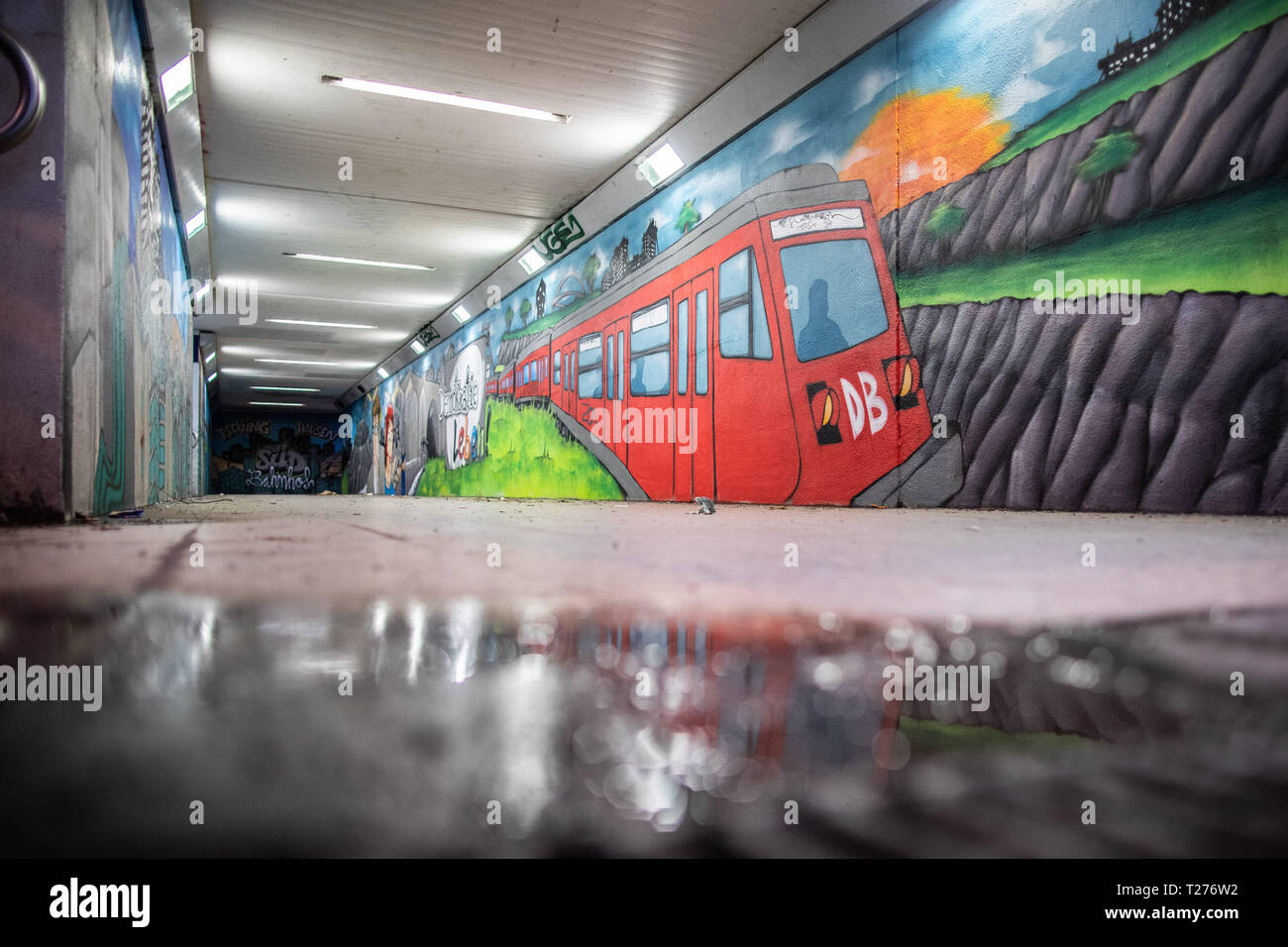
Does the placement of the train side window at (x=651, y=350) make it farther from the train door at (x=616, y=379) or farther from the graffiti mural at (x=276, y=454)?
the graffiti mural at (x=276, y=454)

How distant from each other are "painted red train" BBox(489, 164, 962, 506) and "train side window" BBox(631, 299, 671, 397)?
2 cm

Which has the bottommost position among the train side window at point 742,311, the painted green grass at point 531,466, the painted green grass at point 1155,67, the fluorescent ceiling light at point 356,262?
the painted green grass at point 531,466

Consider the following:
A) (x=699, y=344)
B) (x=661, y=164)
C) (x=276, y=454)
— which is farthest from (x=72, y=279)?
(x=276, y=454)

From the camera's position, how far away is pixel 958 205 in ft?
15.2

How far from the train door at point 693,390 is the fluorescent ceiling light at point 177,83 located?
14.2 feet

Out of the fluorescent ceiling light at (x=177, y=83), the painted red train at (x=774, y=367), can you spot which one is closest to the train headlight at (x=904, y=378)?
A: the painted red train at (x=774, y=367)

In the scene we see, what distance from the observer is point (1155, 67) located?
3.69m

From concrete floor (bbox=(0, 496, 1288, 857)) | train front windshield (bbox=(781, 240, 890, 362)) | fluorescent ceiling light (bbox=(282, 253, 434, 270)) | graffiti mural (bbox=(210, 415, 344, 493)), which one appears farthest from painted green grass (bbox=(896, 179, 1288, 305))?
graffiti mural (bbox=(210, 415, 344, 493))

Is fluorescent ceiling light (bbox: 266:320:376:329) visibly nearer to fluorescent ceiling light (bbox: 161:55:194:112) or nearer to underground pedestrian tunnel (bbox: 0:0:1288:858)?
underground pedestrian tunnel (bbox: 0:0:1288:858)

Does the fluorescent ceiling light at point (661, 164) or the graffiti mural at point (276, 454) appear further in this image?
the graffiti mural at point (276, 454)

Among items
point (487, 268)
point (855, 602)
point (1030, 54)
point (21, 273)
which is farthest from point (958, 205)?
point (487, 268)

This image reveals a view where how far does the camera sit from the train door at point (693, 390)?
6.88 meters

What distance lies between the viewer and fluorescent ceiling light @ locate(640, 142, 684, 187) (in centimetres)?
732

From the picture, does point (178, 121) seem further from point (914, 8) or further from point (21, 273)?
point (914, 8)
